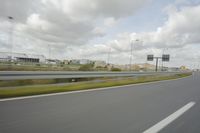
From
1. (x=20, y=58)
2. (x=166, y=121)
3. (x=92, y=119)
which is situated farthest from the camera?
(x=20, y=58)

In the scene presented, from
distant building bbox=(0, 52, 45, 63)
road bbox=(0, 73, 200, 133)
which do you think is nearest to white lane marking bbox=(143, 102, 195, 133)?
road bbox=(0, 73, 200, 133)

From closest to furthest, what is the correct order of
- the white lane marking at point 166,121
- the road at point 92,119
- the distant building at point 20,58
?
the road at point 92,119, the white lane marking at point 166,121, the distant building at point 20,58

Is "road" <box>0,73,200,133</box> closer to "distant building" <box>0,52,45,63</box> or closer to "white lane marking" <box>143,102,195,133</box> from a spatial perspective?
"white lane marking" <box>143,102,195,133</box>

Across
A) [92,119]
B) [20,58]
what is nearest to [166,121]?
[92,119]

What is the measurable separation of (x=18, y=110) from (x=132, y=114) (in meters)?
3.29

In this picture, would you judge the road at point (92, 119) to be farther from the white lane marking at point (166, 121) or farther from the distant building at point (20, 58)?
the distant building at point (20, 58)

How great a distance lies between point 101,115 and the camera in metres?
5.08

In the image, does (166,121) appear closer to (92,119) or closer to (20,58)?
(92,119)

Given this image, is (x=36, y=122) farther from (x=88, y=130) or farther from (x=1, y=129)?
(x=88, y=130)

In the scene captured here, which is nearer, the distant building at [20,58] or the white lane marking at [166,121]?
the white lane marking at [166,121]

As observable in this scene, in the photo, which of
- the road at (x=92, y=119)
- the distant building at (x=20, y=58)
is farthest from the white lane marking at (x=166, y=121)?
the distant building at (x=20, y=58)

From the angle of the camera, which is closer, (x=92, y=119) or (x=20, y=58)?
(x=92, y=119)

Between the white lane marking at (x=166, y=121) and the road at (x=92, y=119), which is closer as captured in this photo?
the road at (x=92, y=119)

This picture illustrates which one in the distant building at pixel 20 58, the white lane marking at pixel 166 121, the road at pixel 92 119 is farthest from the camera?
the distant building at pixel 20 58
